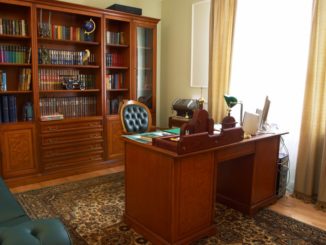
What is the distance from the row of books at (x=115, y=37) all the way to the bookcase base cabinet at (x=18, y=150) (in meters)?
1.62

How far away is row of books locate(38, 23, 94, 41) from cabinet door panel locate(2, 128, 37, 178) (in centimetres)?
126

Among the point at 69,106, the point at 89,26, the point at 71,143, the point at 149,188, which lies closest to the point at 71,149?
the point at 71,143

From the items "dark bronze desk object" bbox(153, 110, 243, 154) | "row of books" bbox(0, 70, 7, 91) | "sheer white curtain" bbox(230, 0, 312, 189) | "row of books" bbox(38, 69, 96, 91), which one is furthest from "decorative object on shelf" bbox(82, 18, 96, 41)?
"dark bronze desk object" bbox(153, 110, 243, 154)

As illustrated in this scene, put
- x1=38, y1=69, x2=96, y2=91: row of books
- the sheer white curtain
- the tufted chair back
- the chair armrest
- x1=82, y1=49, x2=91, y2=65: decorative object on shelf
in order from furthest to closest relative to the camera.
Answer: x1=82, y1=49, x2=91, y2=65: decorative object on shelf
x1=38, y1=69, x2=96, y2=91: row of books
the tufted chair back
the sheer white curtain
the chair armrest

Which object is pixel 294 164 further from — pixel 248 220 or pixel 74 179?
pixel 74 179

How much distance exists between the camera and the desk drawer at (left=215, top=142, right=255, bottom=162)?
231 centimetres

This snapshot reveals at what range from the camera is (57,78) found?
Answer: 3.85 m

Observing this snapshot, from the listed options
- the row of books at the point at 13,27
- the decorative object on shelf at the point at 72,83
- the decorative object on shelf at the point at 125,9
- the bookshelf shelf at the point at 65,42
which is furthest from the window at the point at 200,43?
the row of books at the point at 13,27

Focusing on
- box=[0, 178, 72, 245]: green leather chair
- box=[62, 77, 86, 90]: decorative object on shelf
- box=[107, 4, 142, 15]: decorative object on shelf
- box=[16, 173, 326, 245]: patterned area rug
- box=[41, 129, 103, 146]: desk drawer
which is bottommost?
box=[16, 173, 326, 245]: patterned area rug

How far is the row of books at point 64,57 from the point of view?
142 inches

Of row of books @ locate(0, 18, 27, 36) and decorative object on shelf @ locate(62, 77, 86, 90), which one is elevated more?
row of books @ locate(0, 18, 27, 36)

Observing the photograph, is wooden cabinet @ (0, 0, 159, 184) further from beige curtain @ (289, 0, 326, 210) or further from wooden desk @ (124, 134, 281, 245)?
beige curtain @ (289, 0, 326, 210)

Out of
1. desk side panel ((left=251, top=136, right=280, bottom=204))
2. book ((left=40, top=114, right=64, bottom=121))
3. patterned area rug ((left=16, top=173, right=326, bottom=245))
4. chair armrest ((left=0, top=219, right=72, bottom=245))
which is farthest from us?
book ((left=40, top=114, right=64, bottom=121))

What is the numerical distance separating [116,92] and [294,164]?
8.75 ft
